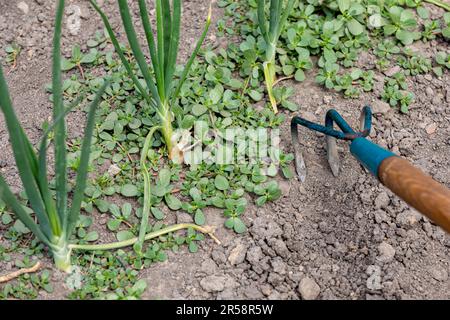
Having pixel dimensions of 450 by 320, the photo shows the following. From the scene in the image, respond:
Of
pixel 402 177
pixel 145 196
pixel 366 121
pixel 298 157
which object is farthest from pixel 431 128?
pixel 145 196

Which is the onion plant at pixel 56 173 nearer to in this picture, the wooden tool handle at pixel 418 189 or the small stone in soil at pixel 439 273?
the wooden tool handle at pixel 418 189

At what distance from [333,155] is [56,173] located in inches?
35.1

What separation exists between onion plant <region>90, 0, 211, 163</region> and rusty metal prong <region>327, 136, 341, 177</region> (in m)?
0.47

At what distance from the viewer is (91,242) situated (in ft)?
6.95

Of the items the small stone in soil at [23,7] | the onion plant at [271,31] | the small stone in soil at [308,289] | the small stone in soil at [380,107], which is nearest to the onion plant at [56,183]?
the small stone in soil at [308,289]

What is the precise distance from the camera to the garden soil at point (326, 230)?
6.71 ft

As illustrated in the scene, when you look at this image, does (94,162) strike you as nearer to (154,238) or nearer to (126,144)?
(126,144)

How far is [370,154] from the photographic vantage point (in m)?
1.88

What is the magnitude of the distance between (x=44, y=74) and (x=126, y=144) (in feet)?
1.56

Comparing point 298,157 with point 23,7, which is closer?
point 298,157

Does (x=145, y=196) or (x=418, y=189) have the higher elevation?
(x=418, y=189)

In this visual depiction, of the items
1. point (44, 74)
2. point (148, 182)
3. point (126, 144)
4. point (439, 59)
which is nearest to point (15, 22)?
point (44, 74)

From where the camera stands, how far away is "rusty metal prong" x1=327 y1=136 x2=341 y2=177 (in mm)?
2279

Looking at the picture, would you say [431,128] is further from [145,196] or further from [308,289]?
[145,196]
